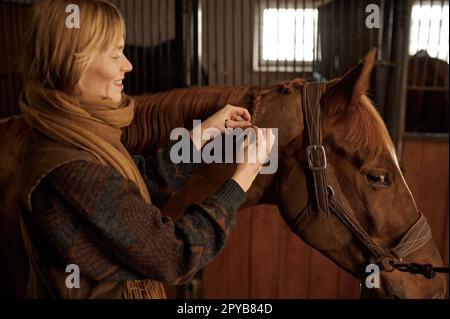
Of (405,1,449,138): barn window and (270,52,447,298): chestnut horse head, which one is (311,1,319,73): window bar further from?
(270,52,447,298): chestnut horse head

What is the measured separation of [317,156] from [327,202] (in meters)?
0.10

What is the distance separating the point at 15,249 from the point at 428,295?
3.04 feet

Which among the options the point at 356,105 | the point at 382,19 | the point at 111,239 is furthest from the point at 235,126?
the point at 382,19

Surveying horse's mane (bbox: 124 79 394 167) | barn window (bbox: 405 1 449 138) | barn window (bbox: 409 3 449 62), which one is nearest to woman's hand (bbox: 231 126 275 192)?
horse's mane (bbox: 124 79 394 167)

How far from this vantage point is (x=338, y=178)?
3.00ft

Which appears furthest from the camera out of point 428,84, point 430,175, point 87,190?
point 428,84

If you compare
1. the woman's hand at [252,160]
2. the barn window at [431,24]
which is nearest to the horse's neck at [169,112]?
the woman's hand at [252,160]

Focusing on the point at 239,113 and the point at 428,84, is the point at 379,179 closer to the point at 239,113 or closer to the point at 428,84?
the point at 239,113

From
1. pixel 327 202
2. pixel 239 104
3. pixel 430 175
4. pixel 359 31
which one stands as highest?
pixel 359 31

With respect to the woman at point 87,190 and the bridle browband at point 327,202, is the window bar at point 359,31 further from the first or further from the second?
the woman at point 87,190

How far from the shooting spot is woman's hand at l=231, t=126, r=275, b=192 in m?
0.79

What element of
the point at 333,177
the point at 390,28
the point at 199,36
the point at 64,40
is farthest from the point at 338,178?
the point at 390,28

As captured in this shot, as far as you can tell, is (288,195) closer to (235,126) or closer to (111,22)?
(235,126)

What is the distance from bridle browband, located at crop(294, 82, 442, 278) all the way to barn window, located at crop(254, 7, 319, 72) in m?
0.96
